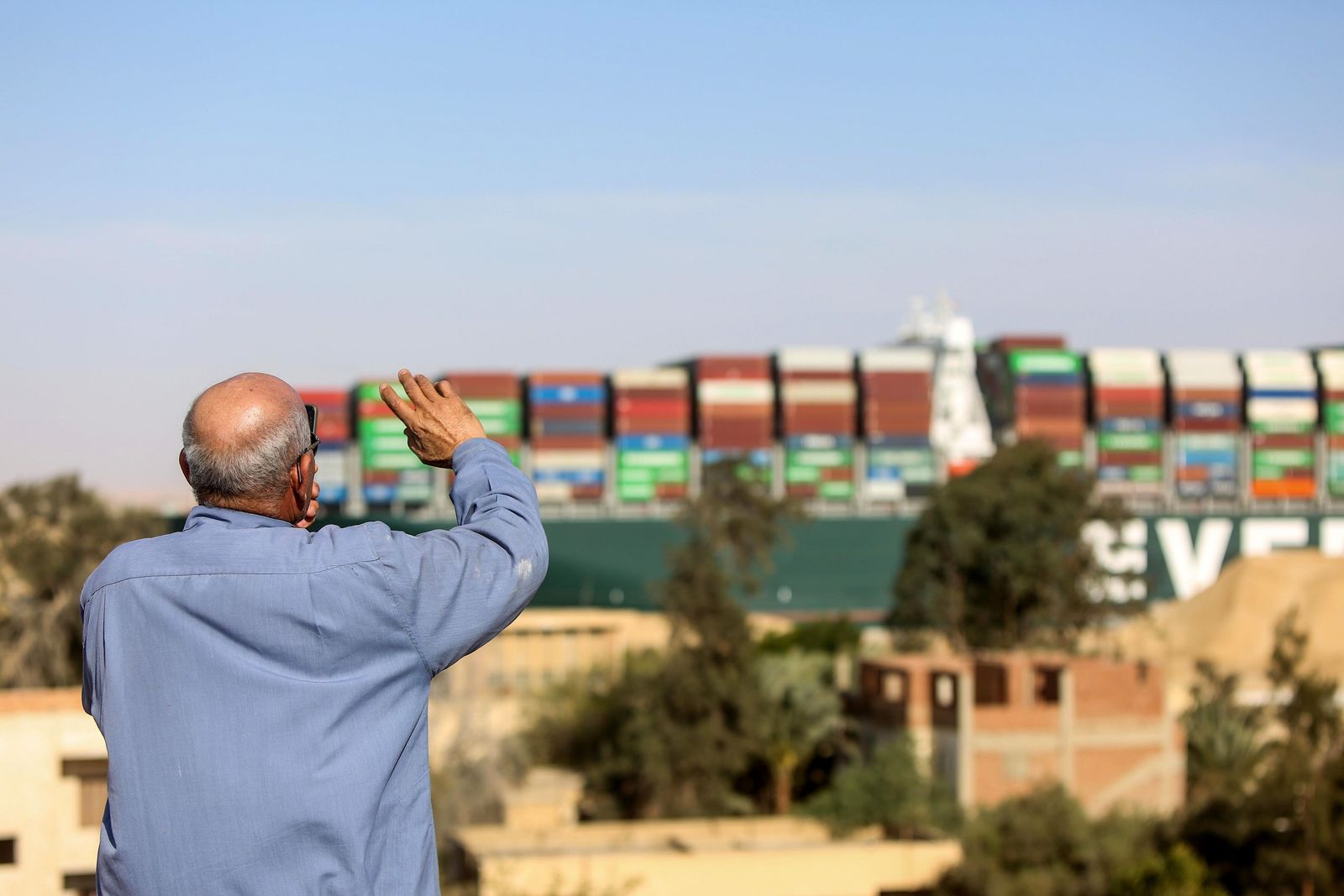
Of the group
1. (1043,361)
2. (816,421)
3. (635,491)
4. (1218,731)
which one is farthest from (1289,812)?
(1043,361)

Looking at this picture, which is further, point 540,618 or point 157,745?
point 540,618

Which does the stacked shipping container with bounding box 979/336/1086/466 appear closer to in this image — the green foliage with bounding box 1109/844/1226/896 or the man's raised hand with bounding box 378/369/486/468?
the green foliage with bounding box 1109/844/1226/896

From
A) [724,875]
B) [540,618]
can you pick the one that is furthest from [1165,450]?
[724,875]

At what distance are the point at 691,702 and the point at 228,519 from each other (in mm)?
23573

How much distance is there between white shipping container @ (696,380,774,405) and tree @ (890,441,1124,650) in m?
19.5

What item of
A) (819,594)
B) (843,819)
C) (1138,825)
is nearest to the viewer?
(1138,825)

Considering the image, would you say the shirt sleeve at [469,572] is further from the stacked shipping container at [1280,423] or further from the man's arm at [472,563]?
the stacked shipping container at [1280,423]

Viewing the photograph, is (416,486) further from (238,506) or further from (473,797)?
(238,506)

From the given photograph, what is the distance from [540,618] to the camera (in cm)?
3288

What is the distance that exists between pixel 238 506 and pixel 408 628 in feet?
0.85

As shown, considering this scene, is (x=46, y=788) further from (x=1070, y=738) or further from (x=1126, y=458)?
(x=1126, y=458)

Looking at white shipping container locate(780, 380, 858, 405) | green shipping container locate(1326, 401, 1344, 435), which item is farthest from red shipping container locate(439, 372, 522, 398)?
green shipping container locate(1326, 401, 1344, 435)

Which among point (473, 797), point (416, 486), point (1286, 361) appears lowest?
point (473, 797)

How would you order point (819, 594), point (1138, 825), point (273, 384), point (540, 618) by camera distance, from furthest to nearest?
point (819, 594)
point (540, 618)
point (1138, 825)
point (273, 384)
